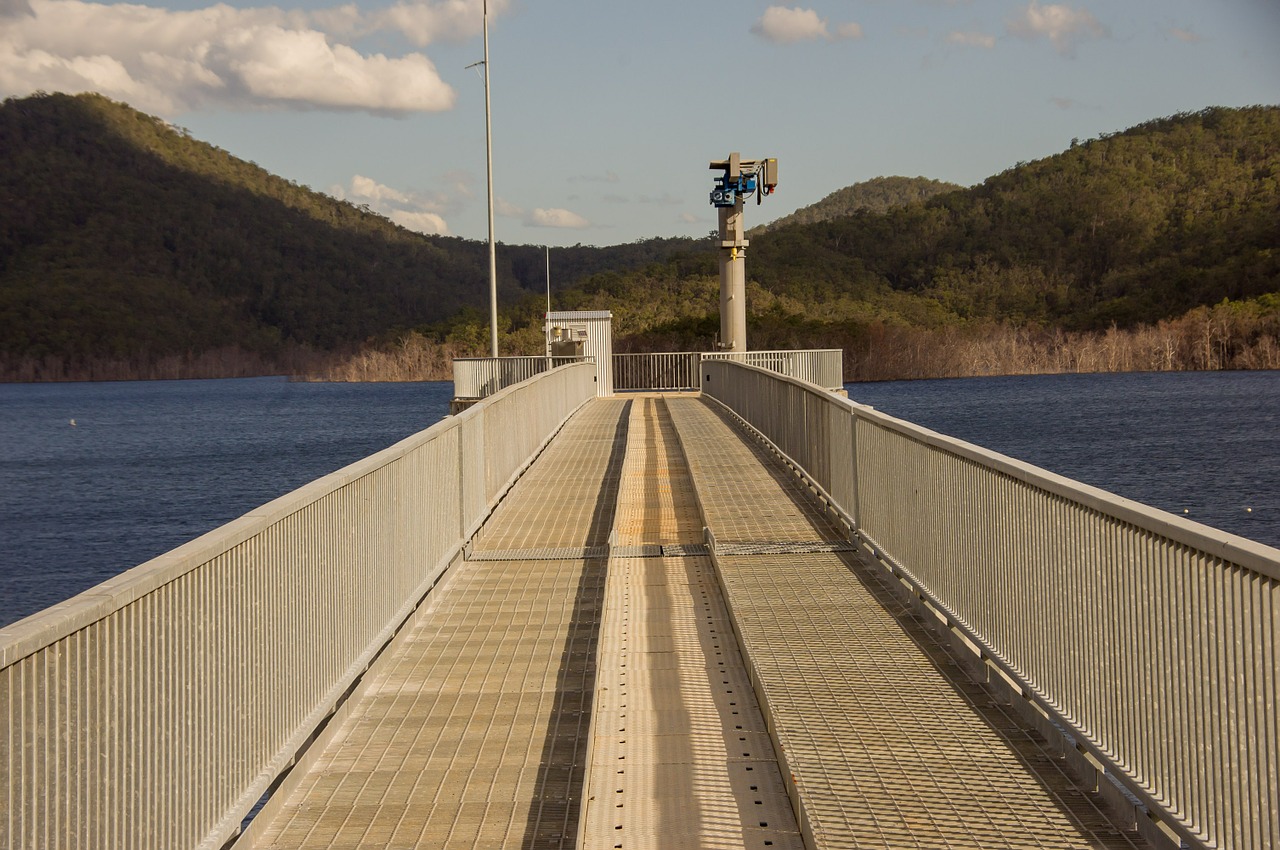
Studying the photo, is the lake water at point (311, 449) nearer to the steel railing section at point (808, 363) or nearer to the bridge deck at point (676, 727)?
the steel railing section at point (808, 363)

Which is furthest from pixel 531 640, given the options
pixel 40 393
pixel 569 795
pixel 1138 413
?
pixel 40 393

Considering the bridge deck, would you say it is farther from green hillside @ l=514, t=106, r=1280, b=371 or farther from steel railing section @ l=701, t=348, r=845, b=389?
green hillside @ l=514, t=106, r=1280, b=371

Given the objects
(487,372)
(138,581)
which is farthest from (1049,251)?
(138,581)

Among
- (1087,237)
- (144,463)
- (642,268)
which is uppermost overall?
(1087,237)

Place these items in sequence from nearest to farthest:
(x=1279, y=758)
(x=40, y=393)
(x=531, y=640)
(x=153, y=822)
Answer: (x=1279, y=758) < (x=153, y=822) < (x=531, y=640) < (x=40, y=393)

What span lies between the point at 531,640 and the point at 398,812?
3.12m

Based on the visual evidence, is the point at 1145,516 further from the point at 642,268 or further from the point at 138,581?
the point at 642,268

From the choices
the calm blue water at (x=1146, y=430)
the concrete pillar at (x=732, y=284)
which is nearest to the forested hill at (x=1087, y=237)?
the calm blue water at (x=1146, y=430)

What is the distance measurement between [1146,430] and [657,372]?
81.2 feet

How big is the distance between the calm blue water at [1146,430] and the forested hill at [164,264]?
9250cm

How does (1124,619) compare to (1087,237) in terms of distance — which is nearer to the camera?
(1124,619)

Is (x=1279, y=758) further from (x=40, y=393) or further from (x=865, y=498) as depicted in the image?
(x=40, y=393)

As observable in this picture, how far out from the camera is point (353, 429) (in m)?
82.6

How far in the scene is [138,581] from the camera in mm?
4129
